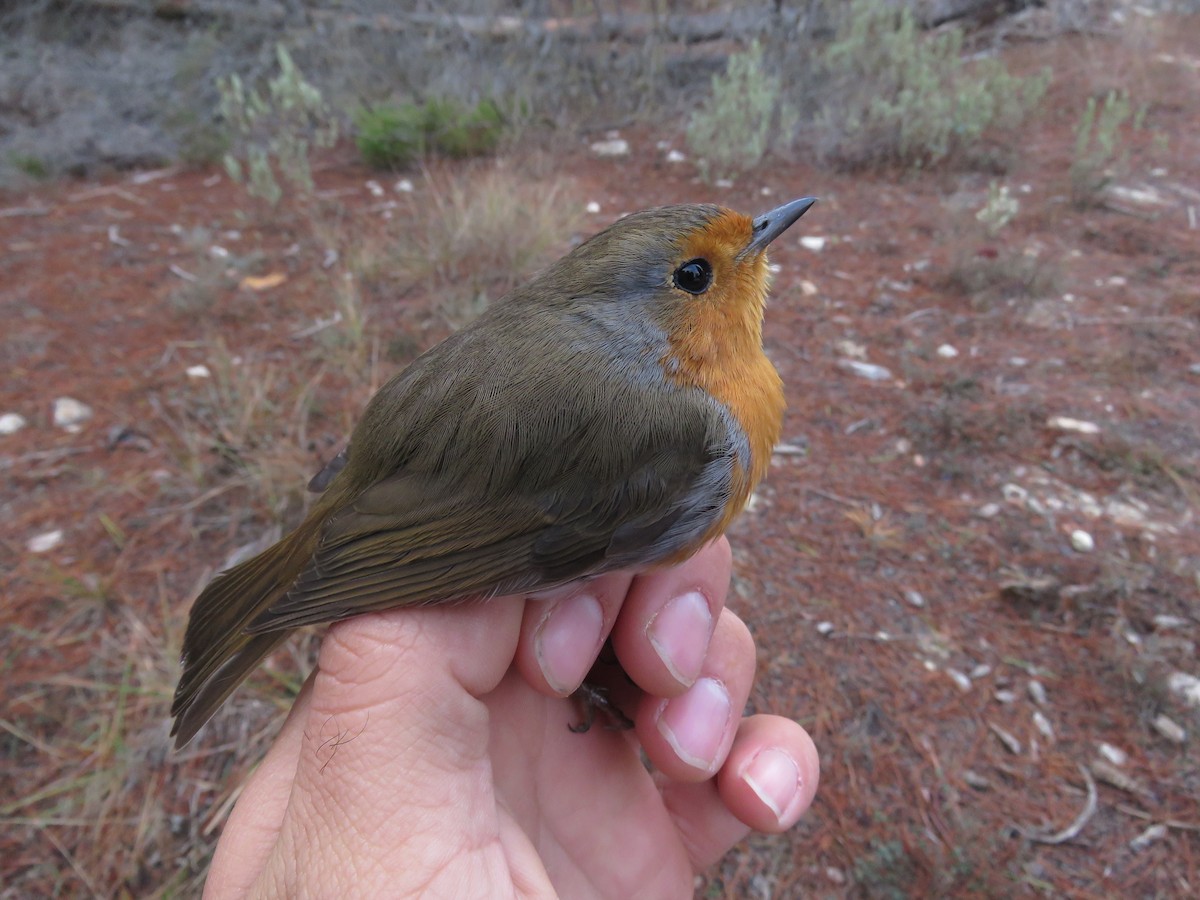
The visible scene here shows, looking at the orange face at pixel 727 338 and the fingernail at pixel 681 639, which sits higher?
the orange face at pixel 727 338

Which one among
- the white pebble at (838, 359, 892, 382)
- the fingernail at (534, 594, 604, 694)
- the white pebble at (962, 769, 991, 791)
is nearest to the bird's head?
the fingernail at (534, 594, 604, 694)

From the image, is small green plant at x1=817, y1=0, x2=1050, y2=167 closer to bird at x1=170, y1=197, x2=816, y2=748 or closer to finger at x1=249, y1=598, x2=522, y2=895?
bird at x1=170, y1=197, x2=816, y2=748

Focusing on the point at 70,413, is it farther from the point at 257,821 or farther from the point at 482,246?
the point at 257,821

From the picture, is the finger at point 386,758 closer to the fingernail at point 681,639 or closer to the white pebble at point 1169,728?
the fingernail at point 681,639


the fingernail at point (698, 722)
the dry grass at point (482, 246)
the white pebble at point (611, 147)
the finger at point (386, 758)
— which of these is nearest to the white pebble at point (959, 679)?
the fingernail at point (698, 722)

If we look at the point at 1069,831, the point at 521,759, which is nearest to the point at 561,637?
the point at 521,759

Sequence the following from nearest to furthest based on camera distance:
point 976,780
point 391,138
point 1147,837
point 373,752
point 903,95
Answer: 1. point 373,752
2. point 1147,837
3. point 976,780
4. point 903,95
5. point 391,138

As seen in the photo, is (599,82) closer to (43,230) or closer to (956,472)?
(43,230)
